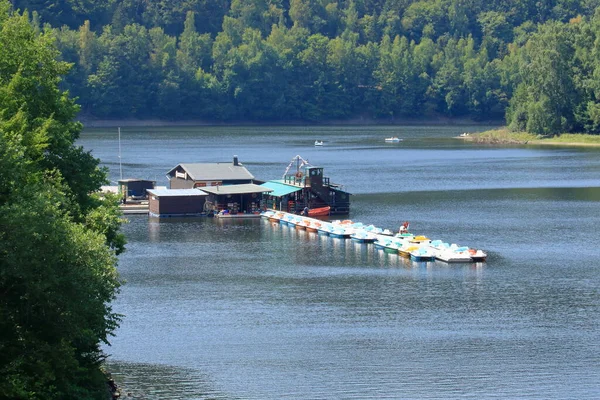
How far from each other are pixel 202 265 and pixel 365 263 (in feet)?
25.3

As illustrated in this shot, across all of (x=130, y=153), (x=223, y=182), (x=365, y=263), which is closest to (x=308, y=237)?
(x=365, y=263)

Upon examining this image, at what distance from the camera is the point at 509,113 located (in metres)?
164

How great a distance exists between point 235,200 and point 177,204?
3715 millimetres

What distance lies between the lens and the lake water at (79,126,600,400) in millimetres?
35094

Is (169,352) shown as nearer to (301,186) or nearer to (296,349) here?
(296,349)

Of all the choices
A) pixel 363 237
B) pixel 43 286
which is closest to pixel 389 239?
pixel 363 237

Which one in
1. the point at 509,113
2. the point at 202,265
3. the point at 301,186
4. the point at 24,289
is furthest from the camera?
the point at 509,113

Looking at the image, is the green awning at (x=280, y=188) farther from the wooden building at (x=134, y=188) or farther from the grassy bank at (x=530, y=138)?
the grassy bank at (x=530, y=138)

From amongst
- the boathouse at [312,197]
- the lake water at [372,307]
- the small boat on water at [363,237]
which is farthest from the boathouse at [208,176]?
the small boat on water at [363,237]

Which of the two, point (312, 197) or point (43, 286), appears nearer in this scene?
point (43, 286)

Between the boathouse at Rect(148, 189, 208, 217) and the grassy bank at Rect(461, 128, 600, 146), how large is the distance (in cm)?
8113

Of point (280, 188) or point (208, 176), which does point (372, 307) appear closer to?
point (280, 188)

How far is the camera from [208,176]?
8075cm

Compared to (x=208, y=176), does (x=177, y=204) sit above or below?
below
